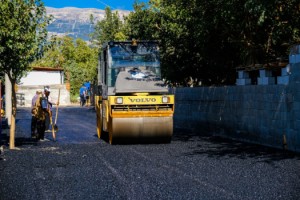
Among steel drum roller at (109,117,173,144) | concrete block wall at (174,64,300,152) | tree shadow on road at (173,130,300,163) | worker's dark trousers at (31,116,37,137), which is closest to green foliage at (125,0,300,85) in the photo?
concrete block wall at (174,64,300,152)

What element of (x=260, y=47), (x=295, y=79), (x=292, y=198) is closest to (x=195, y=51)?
(x=260, y=47)

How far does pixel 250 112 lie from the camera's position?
17.2 m

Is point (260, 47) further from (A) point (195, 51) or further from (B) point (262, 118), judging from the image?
(A) point (195, 51)

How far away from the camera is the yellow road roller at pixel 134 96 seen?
53.1 ft

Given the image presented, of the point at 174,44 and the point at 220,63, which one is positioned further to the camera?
the point at 174,44

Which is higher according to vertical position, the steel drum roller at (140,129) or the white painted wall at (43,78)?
the white painted wall at (43,78)

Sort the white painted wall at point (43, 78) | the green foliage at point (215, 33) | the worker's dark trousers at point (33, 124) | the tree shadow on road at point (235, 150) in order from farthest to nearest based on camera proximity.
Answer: the white painted wall at point (43, 78) → the worker's dark trousers at point (33, 124) → the green foliage at point (215, 33) → the tree shadow on road at point (235, 150)

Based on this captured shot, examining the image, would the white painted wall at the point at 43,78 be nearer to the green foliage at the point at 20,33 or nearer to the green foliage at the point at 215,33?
the green foliage at the point at 215,33

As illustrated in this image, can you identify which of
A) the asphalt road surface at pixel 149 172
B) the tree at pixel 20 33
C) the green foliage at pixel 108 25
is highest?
the green foliage at pixel 108 25

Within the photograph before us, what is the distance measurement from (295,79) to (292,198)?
21.9ft

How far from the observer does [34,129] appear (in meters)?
19.9

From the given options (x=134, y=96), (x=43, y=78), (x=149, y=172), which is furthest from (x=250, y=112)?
(x=43, y=78)

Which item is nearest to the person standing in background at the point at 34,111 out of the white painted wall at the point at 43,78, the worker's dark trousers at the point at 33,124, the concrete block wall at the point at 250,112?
the worker's dark trousers at the point at 33,124

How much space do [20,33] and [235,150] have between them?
22.3 ft
